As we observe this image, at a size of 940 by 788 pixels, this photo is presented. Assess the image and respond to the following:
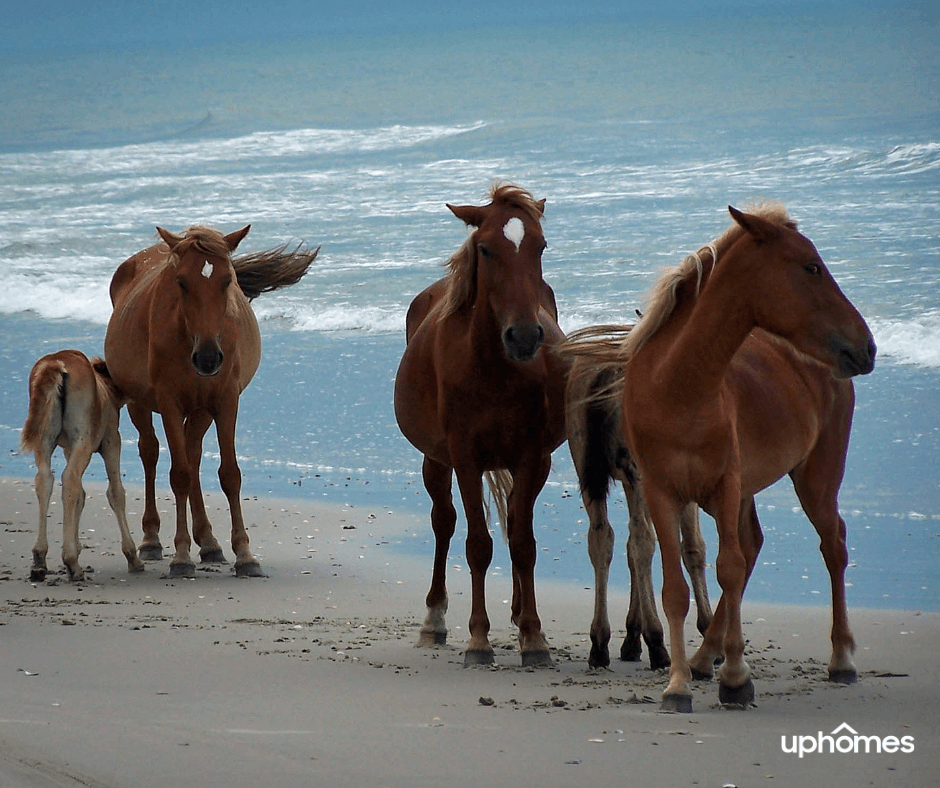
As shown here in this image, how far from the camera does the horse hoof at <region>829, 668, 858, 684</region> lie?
552 cm

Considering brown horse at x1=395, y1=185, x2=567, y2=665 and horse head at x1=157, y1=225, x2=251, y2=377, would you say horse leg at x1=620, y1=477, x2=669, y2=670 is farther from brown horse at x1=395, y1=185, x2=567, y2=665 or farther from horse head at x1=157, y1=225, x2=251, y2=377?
horse head at x1=157, y1=225, x2=251, y2=377

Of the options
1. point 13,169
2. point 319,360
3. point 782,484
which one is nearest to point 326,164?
point 13,169

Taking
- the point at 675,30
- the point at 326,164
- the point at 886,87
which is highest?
the point at 675,30

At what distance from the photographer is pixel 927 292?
17.8 meters

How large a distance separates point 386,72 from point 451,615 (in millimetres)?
47431

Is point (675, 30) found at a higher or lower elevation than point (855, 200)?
higher

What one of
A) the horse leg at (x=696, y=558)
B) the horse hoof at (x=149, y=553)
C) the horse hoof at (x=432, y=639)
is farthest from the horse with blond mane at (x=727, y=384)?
the horse hoof at (x=149, y=553)

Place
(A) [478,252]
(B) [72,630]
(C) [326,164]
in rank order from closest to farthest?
(A) [478,252] → (B) [72,630] → (C) [326,164]

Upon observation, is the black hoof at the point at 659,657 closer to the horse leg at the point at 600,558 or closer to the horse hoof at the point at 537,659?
the horse leg at the point at 600,558

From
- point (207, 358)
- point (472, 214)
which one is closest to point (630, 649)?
point (472, 214)

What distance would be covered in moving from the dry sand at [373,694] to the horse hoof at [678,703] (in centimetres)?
8

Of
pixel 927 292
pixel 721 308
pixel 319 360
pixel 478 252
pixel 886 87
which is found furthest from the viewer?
pixel 886 87

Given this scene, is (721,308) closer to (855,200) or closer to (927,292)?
(927,292)

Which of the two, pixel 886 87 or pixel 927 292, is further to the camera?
pixel 886 87
